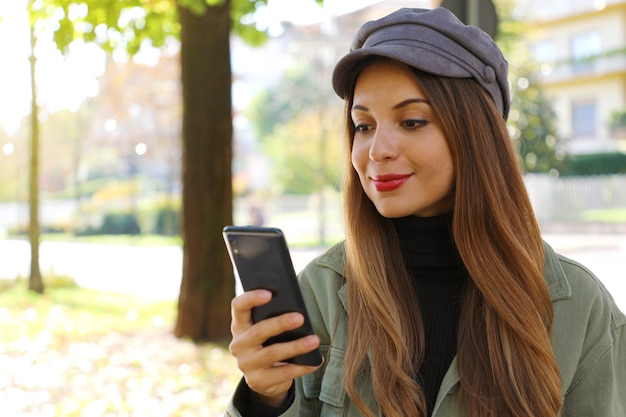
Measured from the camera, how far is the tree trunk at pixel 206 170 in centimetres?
844

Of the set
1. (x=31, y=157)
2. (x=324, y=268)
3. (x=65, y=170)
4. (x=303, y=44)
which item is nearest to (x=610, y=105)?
(x=303, y=44)

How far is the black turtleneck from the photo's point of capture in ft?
7.19

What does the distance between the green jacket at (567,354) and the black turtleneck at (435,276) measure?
0.11 metres

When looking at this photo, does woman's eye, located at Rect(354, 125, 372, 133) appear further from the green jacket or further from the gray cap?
the green jacket

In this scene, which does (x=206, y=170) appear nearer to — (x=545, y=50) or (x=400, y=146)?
(x=400, y=146)

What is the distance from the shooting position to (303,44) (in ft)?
148

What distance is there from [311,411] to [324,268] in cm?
39

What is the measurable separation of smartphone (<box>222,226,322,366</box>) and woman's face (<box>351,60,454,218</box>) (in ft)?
1.32

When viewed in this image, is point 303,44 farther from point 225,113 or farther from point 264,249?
point 264,249

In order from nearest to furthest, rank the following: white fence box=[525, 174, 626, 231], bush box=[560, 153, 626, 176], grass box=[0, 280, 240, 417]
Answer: grass box=[0, 280, 240, 417] < white fence box=[525, 174, 626, 231] < bush box=[560, 153, 626, 176]

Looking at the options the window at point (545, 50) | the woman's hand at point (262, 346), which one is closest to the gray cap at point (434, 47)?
the woman's hand at point (262, 346)

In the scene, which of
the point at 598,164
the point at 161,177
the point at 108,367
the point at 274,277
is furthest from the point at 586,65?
the point at 274,277

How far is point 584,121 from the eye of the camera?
3406 centimetres

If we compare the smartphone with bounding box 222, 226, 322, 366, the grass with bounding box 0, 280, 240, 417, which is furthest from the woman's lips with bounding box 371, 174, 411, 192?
the grass with bounding box 0, 280, 240, 417
